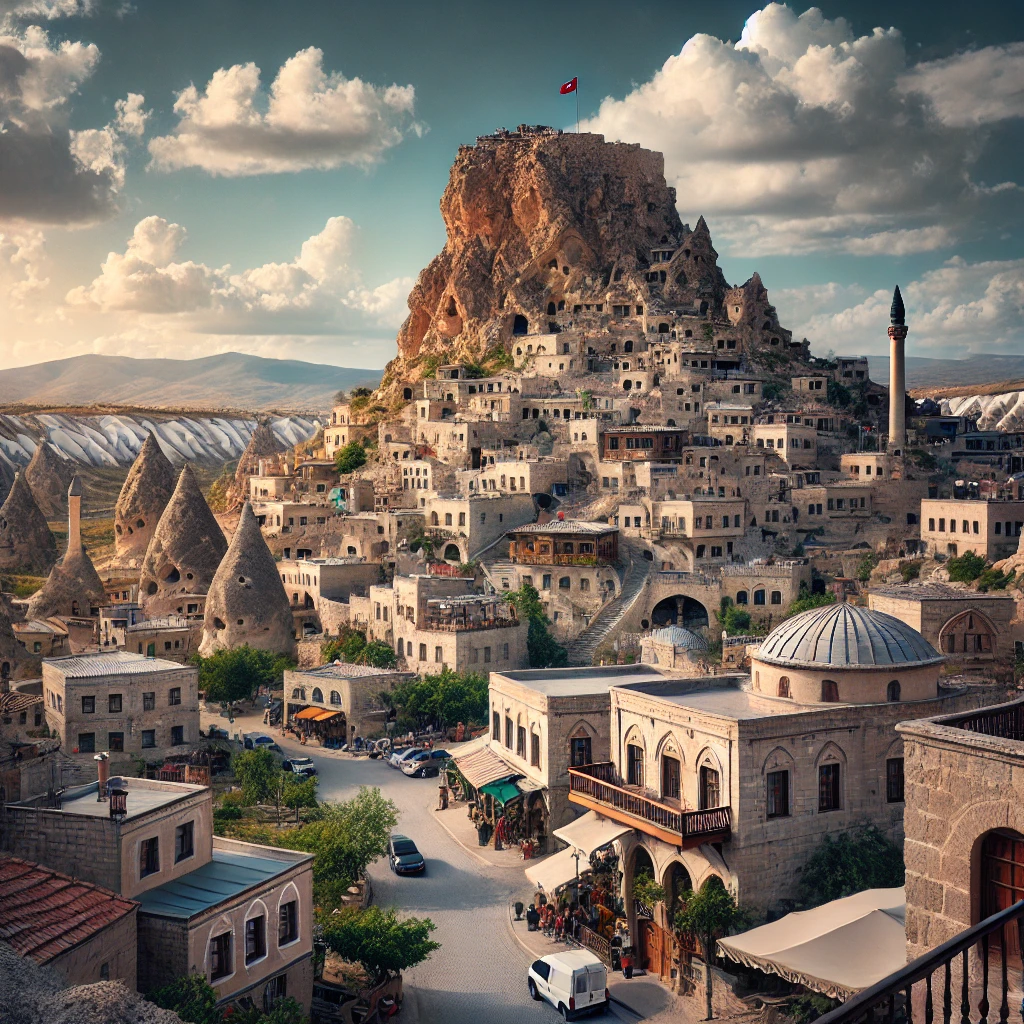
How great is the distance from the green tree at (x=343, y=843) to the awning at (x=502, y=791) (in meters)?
2.55

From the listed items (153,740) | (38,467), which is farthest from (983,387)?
(153,740)

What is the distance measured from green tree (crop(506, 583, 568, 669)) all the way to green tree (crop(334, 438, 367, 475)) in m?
21.7

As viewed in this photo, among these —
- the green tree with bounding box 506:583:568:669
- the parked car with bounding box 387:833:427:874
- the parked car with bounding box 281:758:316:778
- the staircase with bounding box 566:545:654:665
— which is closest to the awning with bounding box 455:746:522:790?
the parked car with bounding box 387:833:427:874

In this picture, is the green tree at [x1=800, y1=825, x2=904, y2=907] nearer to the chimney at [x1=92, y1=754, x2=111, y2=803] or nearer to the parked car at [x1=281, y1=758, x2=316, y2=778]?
the chimney at [x1=92, y1=754, x2=111, y2=803]

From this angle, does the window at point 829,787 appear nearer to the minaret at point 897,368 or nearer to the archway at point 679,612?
the archway at point 679,612

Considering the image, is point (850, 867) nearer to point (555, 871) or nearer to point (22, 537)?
point (555, 871)

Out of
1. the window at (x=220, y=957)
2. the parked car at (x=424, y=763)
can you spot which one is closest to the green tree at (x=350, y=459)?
the parked car at (x=424, y=763)

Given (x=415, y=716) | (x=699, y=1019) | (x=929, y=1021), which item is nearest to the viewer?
(x=929, y=1021)

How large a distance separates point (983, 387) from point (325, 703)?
120 meters

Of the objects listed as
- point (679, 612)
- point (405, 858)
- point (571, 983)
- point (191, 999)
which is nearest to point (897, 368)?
point (679, 612)

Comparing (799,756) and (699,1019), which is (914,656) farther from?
(699,1019)

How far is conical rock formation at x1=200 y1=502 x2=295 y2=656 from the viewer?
177 feet

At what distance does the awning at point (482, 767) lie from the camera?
103 feet

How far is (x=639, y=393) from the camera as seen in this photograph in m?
68.2
